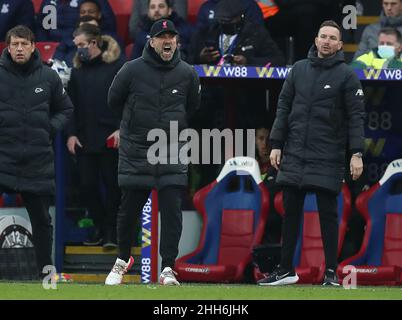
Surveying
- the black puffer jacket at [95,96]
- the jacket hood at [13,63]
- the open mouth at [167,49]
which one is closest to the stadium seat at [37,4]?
the black puffer jacket at [95,96]

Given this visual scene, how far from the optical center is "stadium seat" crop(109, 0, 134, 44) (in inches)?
575

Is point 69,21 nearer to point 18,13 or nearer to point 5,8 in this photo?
point 18,13

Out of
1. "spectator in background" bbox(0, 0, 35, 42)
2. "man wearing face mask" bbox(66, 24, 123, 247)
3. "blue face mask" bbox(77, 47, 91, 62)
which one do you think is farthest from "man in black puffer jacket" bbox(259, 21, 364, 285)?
"spectator in background" bbox(0, 0, 35, 42)

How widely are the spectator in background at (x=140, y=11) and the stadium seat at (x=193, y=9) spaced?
0.23 meters

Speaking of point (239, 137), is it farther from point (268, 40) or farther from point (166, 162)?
point (166, 162)

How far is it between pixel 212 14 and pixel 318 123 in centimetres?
267

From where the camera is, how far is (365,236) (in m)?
13.2

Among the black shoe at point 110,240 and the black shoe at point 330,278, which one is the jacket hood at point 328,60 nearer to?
the black shoe at point 330,278

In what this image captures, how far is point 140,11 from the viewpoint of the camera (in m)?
14.1

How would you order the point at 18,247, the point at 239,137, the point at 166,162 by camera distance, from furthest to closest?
1. the point at 239,137
2. the point at 18,247
3. the point at 166,162

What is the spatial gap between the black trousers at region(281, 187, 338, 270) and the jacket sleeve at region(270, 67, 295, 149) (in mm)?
368

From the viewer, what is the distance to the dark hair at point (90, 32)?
13.2 m
